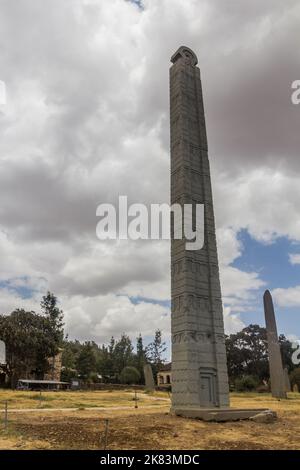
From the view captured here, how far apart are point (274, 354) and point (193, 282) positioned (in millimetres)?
23396

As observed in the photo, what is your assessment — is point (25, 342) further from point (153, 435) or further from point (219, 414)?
point (153, 435)

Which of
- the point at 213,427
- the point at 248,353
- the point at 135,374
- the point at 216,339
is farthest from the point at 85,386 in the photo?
the point at 213,427

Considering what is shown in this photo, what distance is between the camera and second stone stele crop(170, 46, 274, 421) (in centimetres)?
2014

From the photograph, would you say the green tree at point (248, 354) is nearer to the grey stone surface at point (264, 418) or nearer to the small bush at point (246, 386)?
the small bush at point (246, 386)

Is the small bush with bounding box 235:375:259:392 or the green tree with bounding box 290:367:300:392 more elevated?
the green tree with bounding box 290:367:300:392

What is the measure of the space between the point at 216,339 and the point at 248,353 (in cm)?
5378

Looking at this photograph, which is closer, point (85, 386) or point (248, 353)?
point (85, 386)

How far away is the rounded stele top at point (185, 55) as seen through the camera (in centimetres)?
2690

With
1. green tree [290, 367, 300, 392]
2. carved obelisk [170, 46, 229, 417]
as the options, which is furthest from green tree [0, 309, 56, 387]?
carved obelisk [170, 46, 229, 417]

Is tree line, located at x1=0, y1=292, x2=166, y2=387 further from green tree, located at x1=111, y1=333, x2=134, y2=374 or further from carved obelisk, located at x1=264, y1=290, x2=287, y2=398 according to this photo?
carved obelisk, located at x1=264, y1=290, x2=287, y2=398

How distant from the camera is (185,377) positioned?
20047mm

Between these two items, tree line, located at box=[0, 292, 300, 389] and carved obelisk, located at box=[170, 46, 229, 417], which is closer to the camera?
carved obelisk, located at box=[170, 46, 229, 417]

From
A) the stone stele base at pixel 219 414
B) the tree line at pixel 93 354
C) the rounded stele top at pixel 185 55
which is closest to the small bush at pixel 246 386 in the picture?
the tree line at pixel 93 354
